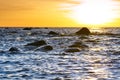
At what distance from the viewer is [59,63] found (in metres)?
33.8

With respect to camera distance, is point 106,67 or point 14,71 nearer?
point 14,71

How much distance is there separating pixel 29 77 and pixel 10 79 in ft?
4.56

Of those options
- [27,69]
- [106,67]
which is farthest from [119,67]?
[27,69]

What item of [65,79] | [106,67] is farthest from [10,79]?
[106,67]

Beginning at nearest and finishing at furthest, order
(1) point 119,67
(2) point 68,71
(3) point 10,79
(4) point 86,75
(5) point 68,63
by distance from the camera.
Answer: (3) point 10,79
(4) point 86,75
(2) point 68,71
(1) point 119,67
(5) point 68,63

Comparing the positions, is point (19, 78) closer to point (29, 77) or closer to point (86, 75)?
point (29, 77)

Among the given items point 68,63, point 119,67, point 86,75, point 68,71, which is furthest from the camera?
point 68,63

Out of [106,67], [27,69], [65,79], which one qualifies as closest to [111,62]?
[106,67]

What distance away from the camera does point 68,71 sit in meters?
28.2

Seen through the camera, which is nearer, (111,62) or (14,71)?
(14,71)

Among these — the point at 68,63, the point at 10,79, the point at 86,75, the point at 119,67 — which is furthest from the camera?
the point at 68,63

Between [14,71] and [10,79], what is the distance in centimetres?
370

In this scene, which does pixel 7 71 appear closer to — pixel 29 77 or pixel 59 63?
pixel 29 77

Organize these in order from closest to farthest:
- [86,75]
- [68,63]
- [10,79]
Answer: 1. [10,79]
2. [86,75]
3. [68,63]
